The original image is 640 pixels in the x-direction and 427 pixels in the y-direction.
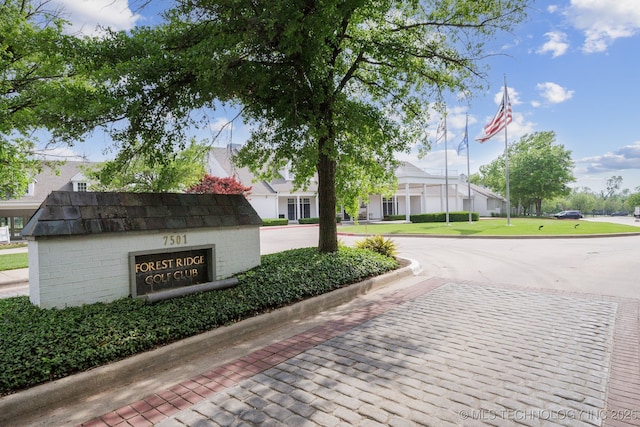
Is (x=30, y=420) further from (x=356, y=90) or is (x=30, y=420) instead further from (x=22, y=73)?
(x=22, y=73)

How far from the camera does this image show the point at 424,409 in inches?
131

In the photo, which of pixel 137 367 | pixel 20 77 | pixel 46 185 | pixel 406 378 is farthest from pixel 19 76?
pixel 46 185

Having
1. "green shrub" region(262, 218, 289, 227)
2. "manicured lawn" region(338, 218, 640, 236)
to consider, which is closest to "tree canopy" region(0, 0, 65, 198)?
"manicured lawn" region(338, 218, 640, 236)

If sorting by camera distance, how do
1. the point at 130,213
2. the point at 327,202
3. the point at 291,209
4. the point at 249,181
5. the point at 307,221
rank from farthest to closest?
the point at 291,209
the point at 307,221
the point at 249,181
the point at 327,202
the point at 130,213

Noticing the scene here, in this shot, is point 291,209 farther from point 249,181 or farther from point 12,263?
point 12,263

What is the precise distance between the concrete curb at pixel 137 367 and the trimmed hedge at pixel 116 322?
146 millimetres

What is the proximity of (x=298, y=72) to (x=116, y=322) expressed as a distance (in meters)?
5.93

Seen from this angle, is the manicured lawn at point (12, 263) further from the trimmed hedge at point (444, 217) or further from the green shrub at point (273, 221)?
the trimmed hedge at point (444, 217)

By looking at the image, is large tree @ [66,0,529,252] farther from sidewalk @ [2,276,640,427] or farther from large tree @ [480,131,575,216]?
large tree @ [480,131,575,216]

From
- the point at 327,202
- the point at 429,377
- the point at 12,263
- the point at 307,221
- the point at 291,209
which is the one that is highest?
the point at 291,209

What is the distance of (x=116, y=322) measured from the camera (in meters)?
4.68

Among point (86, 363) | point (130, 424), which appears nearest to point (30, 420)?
point (86, 363)

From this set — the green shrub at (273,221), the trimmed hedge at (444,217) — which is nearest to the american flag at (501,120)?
the trimmed hedge at (444,217)

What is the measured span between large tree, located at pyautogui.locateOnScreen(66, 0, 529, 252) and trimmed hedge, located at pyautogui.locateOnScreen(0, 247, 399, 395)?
2743 mm
